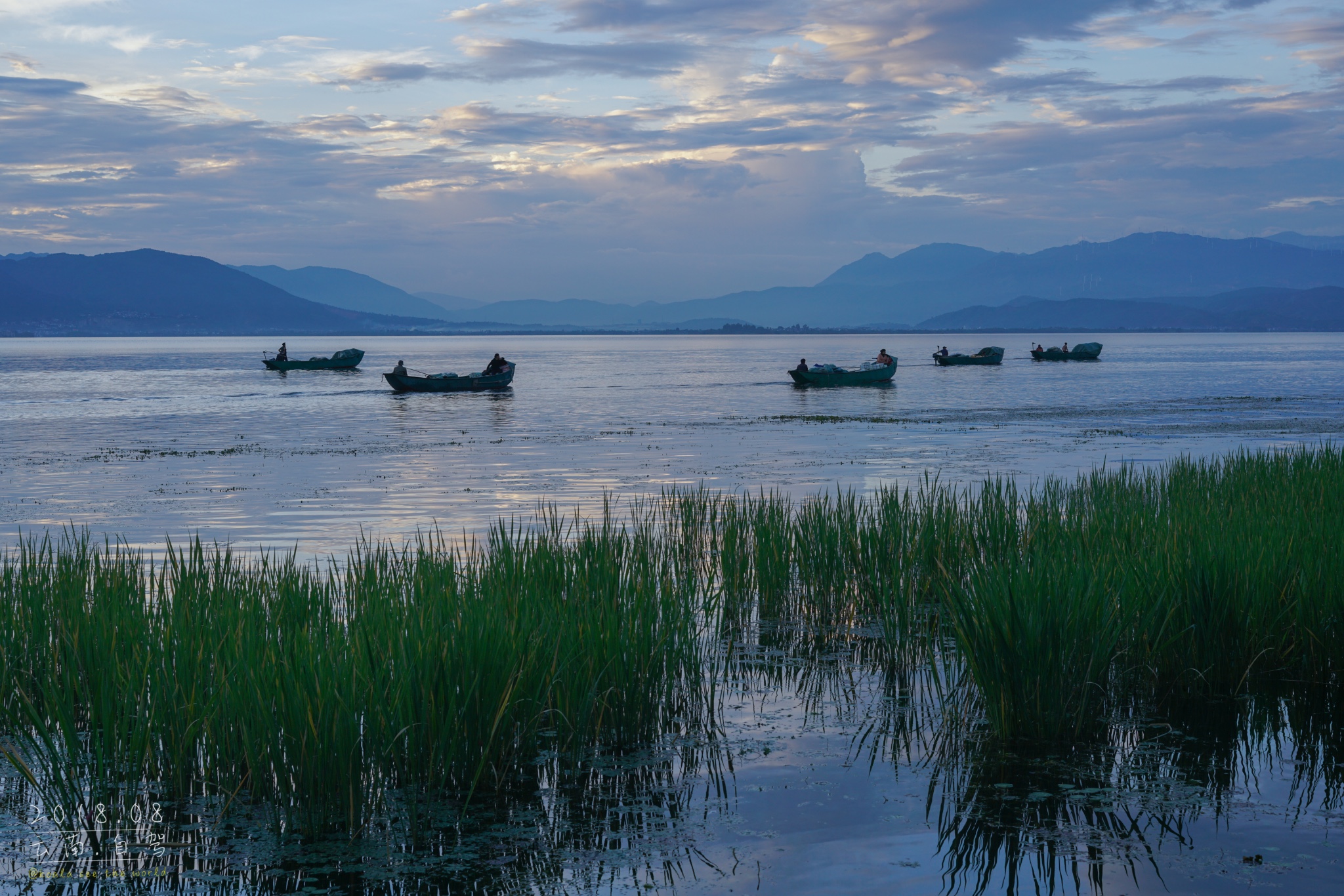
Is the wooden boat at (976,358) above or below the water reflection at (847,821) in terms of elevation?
above

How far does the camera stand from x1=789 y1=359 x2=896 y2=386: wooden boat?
74.8 meters

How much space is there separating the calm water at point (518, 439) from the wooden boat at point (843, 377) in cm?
78

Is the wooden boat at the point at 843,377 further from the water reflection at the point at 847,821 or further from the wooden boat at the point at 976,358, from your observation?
the water reflection at the point at 847,821

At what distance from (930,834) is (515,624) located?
9.90 ft

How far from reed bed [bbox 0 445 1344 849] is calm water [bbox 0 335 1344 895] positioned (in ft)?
1.16

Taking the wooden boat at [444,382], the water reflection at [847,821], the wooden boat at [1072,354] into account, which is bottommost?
the water reflection at [847,821]

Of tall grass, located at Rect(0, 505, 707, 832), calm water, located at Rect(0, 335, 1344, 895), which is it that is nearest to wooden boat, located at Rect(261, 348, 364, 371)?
calm water, located at Rect(0, 335, 1344, 895)

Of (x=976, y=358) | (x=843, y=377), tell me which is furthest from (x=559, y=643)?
(x=976, y=358)

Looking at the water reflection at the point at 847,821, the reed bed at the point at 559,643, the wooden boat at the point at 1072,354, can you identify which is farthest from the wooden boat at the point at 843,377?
the water reflection at the point at 847,821

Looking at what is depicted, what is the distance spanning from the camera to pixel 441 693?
6.50m

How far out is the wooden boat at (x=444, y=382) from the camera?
6862 cm

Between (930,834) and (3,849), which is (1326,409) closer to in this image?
(930,834)

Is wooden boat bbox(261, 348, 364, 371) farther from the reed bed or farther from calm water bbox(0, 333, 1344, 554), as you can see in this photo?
the reed bed

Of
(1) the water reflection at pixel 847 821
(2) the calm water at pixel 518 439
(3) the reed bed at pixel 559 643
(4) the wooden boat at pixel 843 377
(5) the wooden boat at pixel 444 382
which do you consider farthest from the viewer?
(4) the wooden boat at pixel 843 377
